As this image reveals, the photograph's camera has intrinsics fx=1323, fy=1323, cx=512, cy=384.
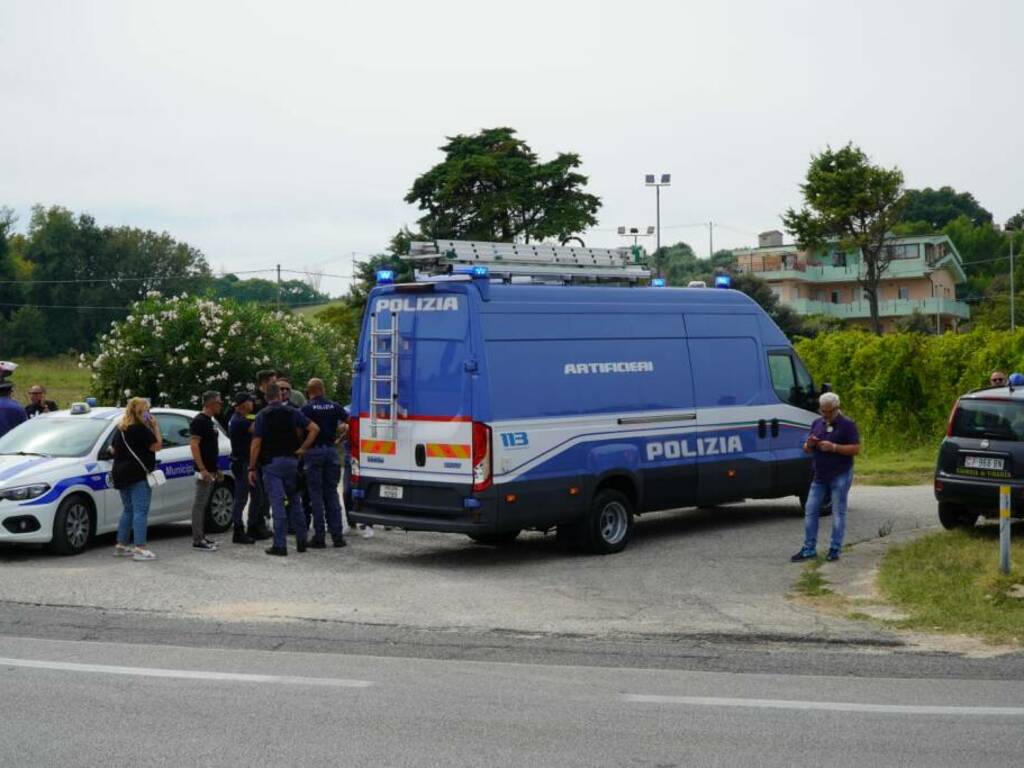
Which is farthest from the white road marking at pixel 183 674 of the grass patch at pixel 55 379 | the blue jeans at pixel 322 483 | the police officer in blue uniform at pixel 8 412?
the grass patch at pixel 55 379

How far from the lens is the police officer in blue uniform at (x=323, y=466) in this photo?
47.8 feet

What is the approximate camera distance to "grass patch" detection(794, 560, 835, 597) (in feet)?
38.3

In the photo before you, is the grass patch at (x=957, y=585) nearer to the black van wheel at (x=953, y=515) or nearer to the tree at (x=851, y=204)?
the black van wheel at (x=953, y=515)

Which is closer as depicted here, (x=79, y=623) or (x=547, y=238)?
(x=79, y=623)

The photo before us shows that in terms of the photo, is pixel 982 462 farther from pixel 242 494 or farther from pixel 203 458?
pixel 203 458

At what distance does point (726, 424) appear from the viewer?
15711 mm

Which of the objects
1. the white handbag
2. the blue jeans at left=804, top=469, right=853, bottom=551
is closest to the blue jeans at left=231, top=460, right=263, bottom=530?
the white handbag

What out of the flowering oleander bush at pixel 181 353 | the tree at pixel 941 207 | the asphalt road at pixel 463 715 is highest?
the tree at pixel 941 207

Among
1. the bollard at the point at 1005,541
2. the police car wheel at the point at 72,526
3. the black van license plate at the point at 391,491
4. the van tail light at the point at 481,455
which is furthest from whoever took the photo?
the police car wheel at the point at 72,526

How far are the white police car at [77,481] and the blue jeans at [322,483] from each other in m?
1.83

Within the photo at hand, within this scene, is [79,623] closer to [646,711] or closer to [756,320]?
[646,711]

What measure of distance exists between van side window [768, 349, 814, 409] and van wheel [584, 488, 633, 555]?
10.5 feet

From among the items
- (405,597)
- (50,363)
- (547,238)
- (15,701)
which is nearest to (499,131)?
(547,238)

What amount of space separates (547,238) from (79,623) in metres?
48.9
